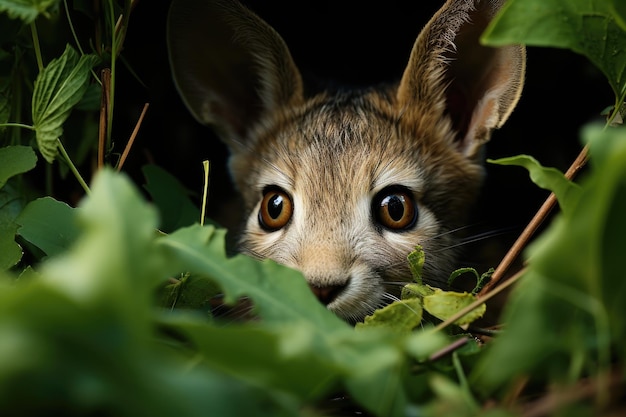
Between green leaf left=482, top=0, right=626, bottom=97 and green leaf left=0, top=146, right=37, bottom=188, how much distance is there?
147cm

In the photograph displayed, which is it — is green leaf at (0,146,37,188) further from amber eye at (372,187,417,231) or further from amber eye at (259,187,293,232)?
Result: amber eye at (372,187,417,231)

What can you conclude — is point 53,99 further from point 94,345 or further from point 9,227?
point 94,345

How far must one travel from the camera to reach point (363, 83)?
14.9 ft

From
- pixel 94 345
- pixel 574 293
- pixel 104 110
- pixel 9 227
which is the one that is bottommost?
pixel 9 227

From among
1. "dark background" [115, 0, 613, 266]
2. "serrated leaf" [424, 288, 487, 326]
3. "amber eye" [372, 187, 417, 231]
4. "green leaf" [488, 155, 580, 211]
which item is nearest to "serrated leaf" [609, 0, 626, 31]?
"green leaf" [488, 155, 580, 211]

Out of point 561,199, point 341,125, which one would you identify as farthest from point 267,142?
point 561,199

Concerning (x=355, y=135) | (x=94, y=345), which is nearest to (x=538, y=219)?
(x=355, y=135)

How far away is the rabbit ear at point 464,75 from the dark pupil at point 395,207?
55 cm

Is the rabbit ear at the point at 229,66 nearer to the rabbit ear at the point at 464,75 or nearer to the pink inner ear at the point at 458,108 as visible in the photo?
the rabbit ear at the point at 464,75

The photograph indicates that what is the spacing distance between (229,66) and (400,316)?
2.00 m

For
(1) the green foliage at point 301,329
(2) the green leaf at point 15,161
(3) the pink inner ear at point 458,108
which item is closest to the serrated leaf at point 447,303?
(1) the green foliage at point 301,329

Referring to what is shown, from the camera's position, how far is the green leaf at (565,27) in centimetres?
164

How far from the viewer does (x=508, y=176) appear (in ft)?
14.2

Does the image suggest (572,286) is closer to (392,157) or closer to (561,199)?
(561,199)
